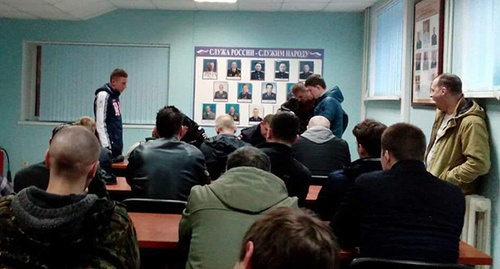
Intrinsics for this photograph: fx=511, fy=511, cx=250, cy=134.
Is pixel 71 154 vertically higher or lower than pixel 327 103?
lower

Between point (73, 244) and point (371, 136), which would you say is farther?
point (371, 136)

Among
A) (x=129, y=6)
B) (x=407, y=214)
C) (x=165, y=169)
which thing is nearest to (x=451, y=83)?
(x=407, y=214)

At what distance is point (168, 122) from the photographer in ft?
11.0

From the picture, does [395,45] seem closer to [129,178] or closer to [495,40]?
[495,40]

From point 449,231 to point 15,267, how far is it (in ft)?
5.18

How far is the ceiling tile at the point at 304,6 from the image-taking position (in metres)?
7.07

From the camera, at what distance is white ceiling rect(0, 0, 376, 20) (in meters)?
6.72

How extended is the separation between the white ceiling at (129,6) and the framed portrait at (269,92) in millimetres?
1100

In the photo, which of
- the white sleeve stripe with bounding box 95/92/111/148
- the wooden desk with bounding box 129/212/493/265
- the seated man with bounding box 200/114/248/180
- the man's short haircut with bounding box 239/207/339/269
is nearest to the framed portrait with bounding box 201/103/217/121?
the white sleeve stripe with bounding box 95/92/111/148

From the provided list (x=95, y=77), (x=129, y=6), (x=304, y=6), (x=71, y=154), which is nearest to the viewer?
(x=71, y=154)

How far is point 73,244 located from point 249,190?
2.46 feet

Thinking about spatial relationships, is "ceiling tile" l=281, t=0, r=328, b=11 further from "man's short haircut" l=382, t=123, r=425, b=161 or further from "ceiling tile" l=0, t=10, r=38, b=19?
"man's short haircut" l=382, t=123, r=425, b=161

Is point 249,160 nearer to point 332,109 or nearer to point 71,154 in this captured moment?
point 71,154

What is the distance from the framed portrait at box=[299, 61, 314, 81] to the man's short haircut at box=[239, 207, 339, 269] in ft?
22.4
